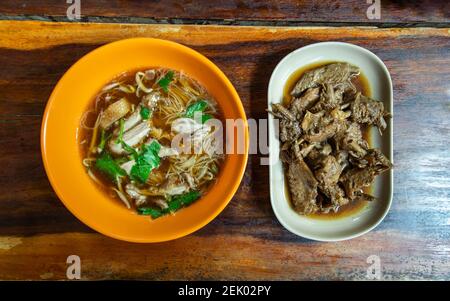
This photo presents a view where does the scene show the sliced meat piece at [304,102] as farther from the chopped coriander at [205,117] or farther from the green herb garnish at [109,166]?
the green herb garnish at [109,166]

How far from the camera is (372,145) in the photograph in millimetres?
2592

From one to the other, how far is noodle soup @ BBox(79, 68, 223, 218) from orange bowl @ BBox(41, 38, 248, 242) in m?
0.06

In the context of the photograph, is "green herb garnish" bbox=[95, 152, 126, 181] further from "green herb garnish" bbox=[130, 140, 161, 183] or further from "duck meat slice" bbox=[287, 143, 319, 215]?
"duck meat slice" bbox=[287, 143, 319, 215]

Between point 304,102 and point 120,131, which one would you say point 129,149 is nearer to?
point 120,131

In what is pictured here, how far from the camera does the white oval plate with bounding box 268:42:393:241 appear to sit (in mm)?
2457

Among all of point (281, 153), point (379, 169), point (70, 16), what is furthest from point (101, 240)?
point (379, 169)

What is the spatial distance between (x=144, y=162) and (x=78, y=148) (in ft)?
1.36

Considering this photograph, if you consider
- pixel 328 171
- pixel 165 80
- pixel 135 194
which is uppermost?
pixel 165 80

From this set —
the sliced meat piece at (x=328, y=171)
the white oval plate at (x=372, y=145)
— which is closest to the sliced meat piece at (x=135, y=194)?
the white oval plate at (x=372, y=145)

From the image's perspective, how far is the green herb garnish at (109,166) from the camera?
2.38m

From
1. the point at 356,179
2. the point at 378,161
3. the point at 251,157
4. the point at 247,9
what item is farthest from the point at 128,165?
the point at 378,161

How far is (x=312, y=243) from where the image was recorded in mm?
2576

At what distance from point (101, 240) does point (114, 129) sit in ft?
2.36
